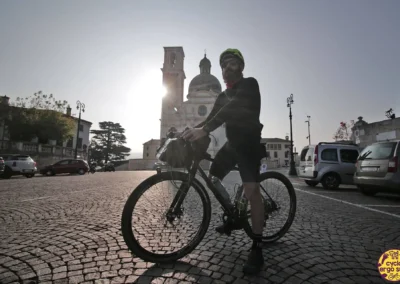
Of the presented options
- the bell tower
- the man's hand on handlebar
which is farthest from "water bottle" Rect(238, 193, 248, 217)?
the bell tower

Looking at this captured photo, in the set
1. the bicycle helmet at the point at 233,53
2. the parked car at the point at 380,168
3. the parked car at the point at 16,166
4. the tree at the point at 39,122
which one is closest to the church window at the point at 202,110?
the tree at the point at 39,122

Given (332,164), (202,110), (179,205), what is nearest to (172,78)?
(202,110)

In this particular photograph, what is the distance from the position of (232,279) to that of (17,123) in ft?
123

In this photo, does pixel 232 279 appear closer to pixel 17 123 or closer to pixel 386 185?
pixel 386 185

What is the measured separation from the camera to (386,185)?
20.1 feet

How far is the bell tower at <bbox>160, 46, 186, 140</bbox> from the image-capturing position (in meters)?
67.8

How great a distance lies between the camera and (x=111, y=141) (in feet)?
222

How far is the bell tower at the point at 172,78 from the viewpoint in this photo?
67.8 metres

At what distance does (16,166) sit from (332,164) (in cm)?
1891

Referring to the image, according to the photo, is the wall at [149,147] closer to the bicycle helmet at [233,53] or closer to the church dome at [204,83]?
the church dome at [204,83]

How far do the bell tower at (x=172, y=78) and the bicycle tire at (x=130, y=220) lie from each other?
65.9 meters

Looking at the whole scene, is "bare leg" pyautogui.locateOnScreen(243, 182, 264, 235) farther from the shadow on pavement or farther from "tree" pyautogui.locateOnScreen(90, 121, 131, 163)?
"tree" pyautogui.locateOnScreen(90, 121, 131, 163)

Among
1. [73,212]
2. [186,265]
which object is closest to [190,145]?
[186,265]

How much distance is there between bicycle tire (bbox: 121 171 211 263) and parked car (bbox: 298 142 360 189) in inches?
339
